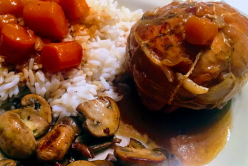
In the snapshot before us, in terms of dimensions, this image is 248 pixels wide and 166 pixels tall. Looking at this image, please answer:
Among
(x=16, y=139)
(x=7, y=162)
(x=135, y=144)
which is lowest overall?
(x=135, y=144)

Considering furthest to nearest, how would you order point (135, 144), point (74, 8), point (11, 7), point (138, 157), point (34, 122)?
point (74, 8), point (11, 7), point (135, 144), point (34, 122), point (138, 157)

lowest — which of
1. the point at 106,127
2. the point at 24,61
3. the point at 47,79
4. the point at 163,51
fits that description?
the point at 106,127

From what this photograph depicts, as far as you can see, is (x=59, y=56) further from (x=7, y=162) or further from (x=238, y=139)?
(x=238, y=139)

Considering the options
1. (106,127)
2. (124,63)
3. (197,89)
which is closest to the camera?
(197,89)

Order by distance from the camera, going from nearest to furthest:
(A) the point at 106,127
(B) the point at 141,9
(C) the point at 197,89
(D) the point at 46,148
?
(D) the point at 46,148 < (C) the point at 197,89 < (A) the point at 106,127 < (B) the point at 141,9

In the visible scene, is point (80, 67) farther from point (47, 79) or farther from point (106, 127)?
point (106, 127)

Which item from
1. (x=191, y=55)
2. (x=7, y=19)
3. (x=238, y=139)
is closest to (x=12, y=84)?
(x=7, y=19)

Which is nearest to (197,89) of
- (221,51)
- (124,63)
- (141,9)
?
(221,51)

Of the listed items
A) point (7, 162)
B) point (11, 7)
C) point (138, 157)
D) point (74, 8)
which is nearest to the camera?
point (7, 162)

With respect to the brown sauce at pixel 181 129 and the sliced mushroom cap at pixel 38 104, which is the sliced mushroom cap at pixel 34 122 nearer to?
the sliced mushroom cap at pixel 38 104
